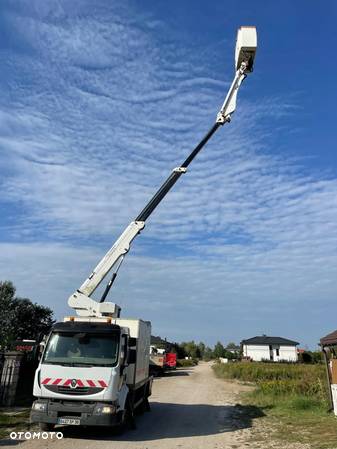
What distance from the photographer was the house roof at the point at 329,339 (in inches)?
531

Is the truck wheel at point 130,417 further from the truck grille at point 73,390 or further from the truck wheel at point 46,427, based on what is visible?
the truck wheel at point 46,427

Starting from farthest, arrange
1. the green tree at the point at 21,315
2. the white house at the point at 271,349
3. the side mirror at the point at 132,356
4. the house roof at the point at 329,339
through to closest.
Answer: the white house at the point at 271,349 → the green tree at the point at 21,315 → the house roof at the point at 329,339 → the side mirror at the point at 132,356

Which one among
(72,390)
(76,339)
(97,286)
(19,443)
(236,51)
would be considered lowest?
(19,443)

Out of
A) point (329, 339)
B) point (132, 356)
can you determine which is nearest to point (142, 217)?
point (132, 356)

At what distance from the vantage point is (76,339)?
32.1 feet

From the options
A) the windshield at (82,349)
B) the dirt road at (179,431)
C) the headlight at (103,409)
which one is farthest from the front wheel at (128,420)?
the windshield at (82,349)

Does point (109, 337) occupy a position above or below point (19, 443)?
above

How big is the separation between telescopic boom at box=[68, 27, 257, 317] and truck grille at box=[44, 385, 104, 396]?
2.65 metres

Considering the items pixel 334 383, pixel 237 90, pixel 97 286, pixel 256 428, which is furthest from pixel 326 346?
pixel 237 90

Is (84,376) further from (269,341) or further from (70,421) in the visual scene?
(269,341)

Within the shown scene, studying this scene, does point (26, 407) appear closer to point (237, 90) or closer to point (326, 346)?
point (326, 346)

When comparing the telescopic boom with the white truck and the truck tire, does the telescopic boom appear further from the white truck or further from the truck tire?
the truck tire

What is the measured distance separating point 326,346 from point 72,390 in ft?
29.8

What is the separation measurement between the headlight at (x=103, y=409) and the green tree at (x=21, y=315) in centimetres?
3218
